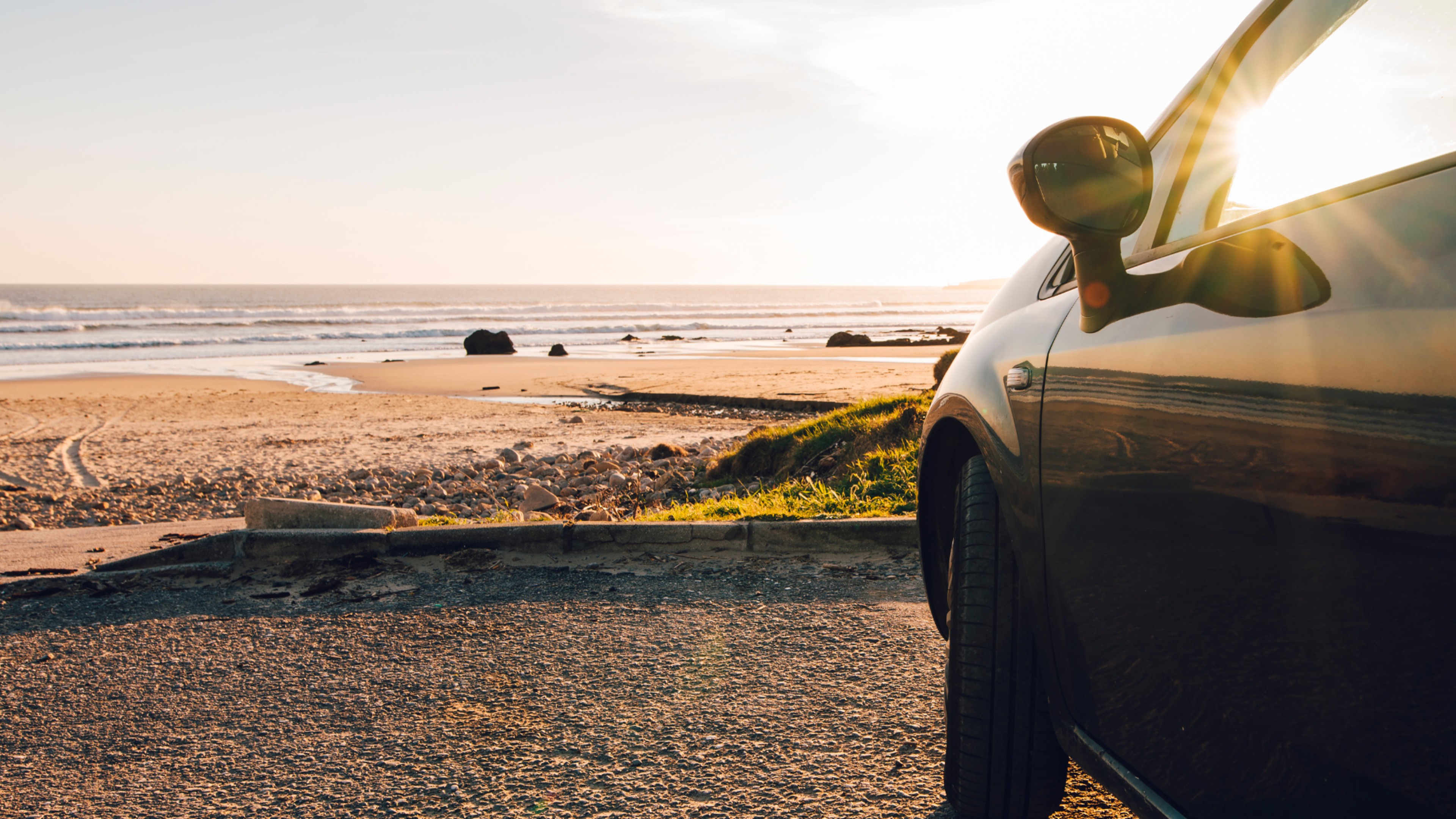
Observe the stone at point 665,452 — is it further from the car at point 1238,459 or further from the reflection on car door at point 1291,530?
the reflection on car door at point 1291,530

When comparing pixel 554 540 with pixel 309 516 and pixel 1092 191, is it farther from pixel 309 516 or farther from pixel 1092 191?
pixel 1092 191

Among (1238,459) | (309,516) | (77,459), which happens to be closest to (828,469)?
(309,516)

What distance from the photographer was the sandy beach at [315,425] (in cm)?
827

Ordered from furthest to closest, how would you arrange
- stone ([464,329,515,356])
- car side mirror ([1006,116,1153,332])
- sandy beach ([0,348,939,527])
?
stone ([464,329,515,356]) → sandy beach ([0,348,939,527]) → car side mirror ([1006,116,1153,332])

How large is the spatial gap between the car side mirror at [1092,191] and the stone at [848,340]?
31.3m

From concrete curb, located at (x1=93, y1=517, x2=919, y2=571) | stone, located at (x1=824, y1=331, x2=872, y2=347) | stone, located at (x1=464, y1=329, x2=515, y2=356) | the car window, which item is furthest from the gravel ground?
stone, located at (x1=824, y1=331, x2=872, y2=347)

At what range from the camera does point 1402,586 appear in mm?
933

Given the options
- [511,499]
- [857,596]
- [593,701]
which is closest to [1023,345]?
[593,701]

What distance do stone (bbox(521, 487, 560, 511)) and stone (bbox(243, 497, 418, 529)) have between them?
4.97ft

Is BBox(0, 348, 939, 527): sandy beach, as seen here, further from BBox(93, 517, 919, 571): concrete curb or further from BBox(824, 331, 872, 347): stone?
BBox(824, 331, 872, 347): stone

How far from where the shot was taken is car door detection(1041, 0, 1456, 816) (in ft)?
3.04

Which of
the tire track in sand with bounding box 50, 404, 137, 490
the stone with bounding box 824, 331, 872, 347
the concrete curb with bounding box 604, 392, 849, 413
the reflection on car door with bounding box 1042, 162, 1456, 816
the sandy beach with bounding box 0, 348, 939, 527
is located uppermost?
the stone with bounding box 824, 331, 872, 347

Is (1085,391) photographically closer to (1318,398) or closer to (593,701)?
(1318,398)

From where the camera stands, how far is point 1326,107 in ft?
4.54
